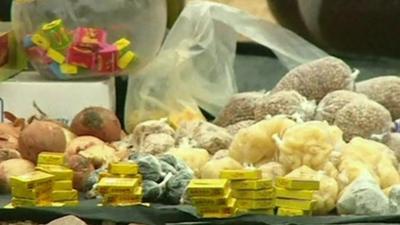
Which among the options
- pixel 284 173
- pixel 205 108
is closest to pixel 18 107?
pixel 205 108

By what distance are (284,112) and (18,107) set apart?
0.47 metres

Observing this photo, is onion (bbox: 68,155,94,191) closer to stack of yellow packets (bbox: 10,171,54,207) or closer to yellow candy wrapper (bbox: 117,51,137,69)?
stack of yellow packets (bbox: 10,171,54,207)

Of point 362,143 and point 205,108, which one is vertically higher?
point 362,143

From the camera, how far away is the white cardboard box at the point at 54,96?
144 centimetres

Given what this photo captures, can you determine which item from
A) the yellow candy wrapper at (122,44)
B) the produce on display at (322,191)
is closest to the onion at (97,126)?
the yellow candy wrapper at (122,44)

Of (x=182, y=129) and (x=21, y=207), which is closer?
(x=21, y=207)

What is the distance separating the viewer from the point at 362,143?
1.07m

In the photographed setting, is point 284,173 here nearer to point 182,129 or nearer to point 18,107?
point 182,129

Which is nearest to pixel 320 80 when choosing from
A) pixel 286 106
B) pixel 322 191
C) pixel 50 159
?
pixel 286 106

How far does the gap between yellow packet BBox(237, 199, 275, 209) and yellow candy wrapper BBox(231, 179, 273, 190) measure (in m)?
0.01

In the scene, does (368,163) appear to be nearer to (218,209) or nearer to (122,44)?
(218,209)

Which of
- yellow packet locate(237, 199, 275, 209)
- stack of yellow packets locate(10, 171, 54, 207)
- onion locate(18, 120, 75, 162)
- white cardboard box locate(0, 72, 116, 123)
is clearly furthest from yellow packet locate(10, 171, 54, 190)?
white cardboard box locate(0, 72, 116, 123)

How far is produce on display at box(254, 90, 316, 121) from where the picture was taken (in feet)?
3.89

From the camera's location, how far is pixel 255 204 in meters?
0.97
